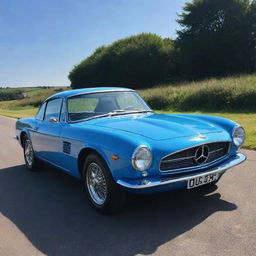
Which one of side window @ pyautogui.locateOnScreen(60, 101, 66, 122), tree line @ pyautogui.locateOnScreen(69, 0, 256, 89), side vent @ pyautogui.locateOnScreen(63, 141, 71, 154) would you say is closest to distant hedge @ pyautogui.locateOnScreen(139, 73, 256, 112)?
side window @ pyautogui.locateOnScreen(60, 101, 66, 122)

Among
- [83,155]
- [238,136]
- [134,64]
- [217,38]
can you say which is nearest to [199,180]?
[238,136]

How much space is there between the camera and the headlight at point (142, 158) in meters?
3.21

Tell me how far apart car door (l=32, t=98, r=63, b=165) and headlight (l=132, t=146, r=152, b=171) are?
185cm

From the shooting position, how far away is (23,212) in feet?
13.1

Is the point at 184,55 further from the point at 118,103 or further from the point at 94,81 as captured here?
the point at 118,103

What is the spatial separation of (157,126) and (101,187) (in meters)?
1.06

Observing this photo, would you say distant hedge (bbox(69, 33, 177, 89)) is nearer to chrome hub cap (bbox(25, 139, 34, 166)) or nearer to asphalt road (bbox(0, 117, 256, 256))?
chrome hub cap (bbox(25, 139, 34, 166))

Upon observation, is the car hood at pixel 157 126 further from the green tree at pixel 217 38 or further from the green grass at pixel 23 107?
the green tree at pixel 217 38

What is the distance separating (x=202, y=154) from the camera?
363 centimetres

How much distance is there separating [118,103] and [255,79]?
1301 centimetres

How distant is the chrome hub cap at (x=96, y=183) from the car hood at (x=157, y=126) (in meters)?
0.58

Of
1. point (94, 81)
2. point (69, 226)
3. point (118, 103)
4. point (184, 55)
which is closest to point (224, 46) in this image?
point (184, 55)

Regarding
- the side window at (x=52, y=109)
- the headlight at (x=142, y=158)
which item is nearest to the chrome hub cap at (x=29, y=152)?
the side window at (x=52, y=109)

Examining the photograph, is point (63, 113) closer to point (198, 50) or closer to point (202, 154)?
point (202, 154)
